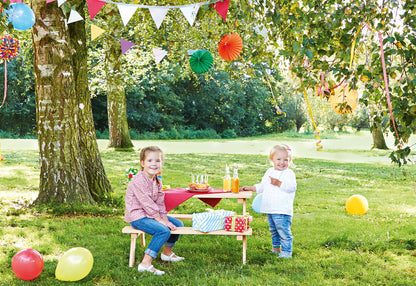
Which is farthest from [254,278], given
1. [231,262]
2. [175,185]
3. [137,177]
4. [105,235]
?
[175,185]

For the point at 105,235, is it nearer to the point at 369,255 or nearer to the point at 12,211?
the point at 12,211

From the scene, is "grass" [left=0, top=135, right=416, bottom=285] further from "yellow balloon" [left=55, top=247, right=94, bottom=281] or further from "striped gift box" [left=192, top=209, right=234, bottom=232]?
"striped gift box" [left=192, top=209, right=234, bottom=232]

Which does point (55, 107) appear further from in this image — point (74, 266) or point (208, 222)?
point (208, 222)

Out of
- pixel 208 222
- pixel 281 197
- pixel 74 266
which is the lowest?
pixel 74 266

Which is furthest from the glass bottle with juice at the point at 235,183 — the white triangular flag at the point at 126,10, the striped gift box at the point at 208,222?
the white triangular flag at the point at 126,10

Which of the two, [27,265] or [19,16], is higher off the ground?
[19,16]

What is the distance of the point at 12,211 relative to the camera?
576 centimetres

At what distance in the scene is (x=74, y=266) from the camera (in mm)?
3455

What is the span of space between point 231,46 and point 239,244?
8.95ft

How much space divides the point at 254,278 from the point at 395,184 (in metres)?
7.21

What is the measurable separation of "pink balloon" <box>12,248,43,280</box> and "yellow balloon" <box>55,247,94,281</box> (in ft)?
0.55

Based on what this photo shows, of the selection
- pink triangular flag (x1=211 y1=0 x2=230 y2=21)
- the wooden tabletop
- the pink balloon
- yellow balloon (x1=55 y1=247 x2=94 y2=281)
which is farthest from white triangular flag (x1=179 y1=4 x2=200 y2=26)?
the pink balloon

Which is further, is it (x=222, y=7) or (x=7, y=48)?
(x=7, y=48)

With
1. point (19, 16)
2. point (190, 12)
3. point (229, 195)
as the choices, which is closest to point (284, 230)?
point (229, 195)
